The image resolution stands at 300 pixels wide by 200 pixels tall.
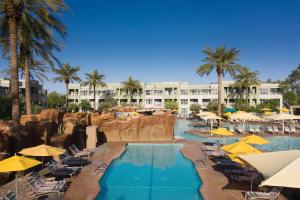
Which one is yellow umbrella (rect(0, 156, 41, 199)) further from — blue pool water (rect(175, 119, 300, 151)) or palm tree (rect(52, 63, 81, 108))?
palm tree (rect(52, 63, 81, 108))

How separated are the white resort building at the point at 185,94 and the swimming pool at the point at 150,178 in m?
57.3

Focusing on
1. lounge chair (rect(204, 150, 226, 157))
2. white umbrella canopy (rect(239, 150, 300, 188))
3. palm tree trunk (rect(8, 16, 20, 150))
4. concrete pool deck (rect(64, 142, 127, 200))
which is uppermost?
palm tree trunk (rect(8, 16, 20, 150))

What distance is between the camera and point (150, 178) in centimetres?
1599

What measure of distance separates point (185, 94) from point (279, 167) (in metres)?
73.2

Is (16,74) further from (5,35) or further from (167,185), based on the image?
(167,185)

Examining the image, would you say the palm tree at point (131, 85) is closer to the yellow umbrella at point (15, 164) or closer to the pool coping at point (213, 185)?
the pool coping at point (213, 185)

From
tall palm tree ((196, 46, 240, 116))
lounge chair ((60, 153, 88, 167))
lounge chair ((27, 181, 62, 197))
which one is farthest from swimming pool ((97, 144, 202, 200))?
tall palm tree ((196, 46, 240, 116))

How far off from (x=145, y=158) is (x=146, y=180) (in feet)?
19.1

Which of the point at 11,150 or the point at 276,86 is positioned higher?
the point at 276,86

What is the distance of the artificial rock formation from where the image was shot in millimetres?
29031

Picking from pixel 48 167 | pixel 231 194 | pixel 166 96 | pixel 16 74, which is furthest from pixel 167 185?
pixel 166 96

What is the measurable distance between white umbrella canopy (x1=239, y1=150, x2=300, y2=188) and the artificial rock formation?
18.3 metres

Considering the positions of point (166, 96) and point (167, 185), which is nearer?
point (167, 185)

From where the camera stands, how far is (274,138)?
30672mm
